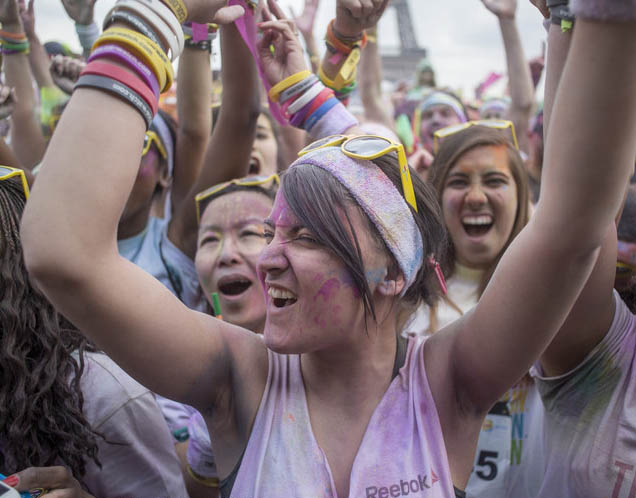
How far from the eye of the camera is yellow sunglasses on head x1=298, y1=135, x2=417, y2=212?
1722 millimetres

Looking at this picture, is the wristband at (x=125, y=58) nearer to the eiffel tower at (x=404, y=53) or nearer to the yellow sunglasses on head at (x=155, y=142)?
the yellow sunglasses on head at (x=155, y=142)

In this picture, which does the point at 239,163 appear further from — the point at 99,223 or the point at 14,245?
the point at 99,223

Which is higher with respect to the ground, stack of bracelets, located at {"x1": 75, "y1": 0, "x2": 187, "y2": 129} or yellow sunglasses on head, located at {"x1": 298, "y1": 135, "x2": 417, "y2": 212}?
stack of bracelets, located at {"x1": 75, "y1": 0, "x2": 187, "y2": 129}

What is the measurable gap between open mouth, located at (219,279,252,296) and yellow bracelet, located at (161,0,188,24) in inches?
61.9

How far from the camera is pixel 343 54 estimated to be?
2947mm

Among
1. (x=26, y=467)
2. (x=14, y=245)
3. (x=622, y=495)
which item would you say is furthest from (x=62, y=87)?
(x=622, y=495)

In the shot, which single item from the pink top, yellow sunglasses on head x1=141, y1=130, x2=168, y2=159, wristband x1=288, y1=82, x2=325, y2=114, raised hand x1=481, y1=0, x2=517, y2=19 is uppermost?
raised hand x1=481, y1=0, x2=517, y2=19

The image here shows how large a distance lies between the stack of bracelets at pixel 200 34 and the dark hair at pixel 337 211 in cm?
113

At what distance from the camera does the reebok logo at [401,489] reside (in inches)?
60.4

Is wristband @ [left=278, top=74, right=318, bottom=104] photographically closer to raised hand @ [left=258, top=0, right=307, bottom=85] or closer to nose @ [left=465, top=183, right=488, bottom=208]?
raised hand @ [left=258, top=0, right=307, bottom=85]

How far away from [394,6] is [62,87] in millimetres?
40948

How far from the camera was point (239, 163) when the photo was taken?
317cm

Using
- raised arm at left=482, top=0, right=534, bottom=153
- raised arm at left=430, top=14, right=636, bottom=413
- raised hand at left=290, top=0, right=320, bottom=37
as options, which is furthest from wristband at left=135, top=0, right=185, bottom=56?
raised arm at left=482, top=0, right=534, bottom=153

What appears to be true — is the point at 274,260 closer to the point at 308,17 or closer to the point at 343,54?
the point at 343,54
